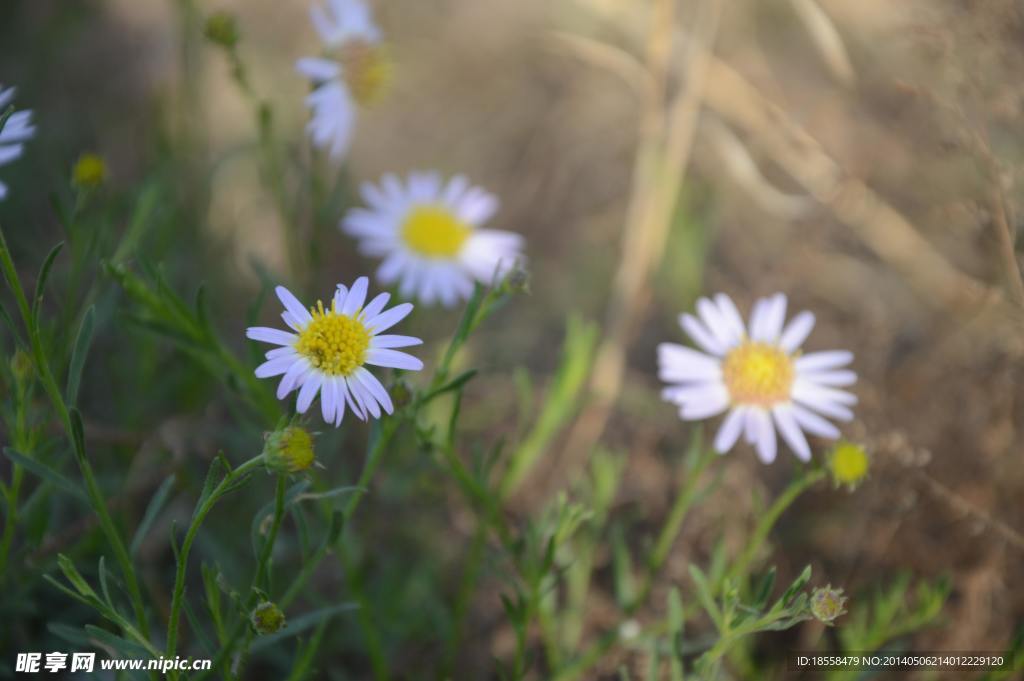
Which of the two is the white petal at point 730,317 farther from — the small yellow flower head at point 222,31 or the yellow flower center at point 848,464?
the small yellow flower head at point 222,31

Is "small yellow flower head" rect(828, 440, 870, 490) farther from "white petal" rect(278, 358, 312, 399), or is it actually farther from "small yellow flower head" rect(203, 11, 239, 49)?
"small yellow flower head" rect(203, 11, 239, 49)

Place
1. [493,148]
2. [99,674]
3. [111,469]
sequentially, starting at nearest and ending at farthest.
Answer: [99,674], [111,469], [493,148]

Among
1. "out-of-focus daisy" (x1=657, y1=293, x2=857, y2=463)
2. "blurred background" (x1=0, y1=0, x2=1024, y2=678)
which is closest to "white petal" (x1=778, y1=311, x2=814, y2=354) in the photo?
"out-of-focus daisy" (x1=657, y1=293, x2=857, y2=463)

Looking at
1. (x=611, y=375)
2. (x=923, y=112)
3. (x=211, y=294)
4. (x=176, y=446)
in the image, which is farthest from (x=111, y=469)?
(x=923, y=112)

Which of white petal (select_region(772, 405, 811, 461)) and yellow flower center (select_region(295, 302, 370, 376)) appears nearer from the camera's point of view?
yellow flower center (select_region(295, 302, 370, 376))

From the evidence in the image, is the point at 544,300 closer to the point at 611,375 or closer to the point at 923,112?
the point at 611,375

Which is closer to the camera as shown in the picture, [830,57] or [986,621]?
[986,621]
